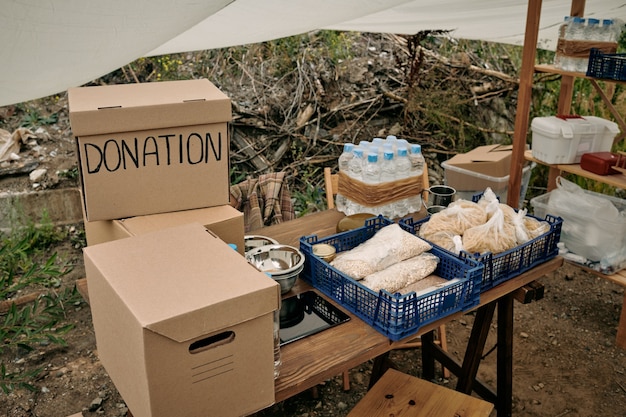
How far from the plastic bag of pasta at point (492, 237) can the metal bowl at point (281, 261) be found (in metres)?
0.61

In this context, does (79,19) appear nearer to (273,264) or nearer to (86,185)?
(86,185)

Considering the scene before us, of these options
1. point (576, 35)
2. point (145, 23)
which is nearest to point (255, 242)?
point (145, 23)

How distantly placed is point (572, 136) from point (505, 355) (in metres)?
1.45

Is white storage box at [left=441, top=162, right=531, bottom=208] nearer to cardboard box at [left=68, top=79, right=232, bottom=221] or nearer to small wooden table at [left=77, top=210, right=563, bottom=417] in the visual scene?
small wooden table at [left=77, top=210, right=563, bottom=417]

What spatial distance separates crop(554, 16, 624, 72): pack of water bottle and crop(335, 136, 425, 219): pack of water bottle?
134 centimetres

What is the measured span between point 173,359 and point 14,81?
50.0 inches

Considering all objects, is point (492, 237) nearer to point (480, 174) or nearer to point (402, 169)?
point (402, 169)

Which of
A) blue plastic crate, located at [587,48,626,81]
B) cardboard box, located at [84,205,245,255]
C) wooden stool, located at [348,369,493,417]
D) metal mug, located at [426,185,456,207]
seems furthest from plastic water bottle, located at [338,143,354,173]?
blue plastic crate, located at [587,48,626,81]

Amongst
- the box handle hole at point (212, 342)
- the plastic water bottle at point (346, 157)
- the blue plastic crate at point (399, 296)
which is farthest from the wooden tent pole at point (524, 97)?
the box handle hole at point (212, 342)

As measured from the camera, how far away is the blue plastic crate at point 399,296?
1.65 m

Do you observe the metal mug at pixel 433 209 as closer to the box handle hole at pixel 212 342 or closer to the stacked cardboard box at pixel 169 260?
the stacked cardboard box at pixel 169 260

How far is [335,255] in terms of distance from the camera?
2012 mm

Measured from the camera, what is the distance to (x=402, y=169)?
2582 mm

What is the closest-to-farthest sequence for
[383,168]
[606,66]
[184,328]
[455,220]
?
[184,328], [455,220], [383,168], [606,66]
